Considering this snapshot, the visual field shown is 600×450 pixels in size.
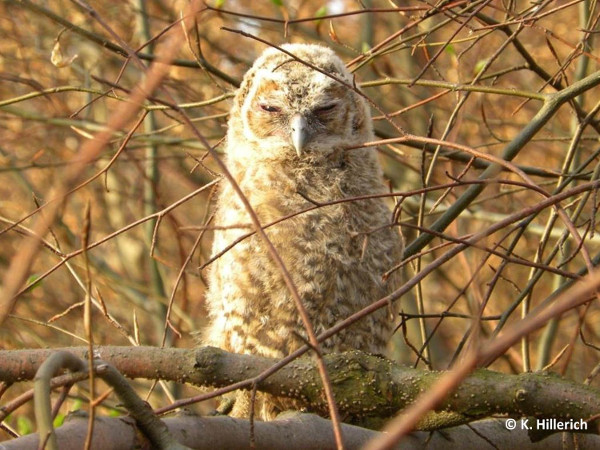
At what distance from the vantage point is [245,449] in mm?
2473

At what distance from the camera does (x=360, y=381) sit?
105 inches

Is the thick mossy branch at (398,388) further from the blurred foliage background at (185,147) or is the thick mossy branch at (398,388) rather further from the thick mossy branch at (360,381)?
the blurred foliage background at (185,147)

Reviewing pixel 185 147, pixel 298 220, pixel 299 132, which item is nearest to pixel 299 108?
pixel 299 132

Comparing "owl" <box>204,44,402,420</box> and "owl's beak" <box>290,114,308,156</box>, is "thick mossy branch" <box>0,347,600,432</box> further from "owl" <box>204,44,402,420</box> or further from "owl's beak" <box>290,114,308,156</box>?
"owl's beak" <box>290,114,308,156</box>

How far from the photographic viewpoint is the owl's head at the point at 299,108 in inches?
165

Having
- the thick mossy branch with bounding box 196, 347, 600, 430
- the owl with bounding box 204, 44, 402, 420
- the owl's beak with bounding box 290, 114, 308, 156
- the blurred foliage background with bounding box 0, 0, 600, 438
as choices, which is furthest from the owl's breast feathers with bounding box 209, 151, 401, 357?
the thick mossy branch with bounding box 196, 347, 600, 430

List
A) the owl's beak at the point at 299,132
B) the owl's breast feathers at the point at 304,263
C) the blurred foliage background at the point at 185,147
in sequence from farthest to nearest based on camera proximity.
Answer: the blurred foliage background at the point at 185,147 → the owl's beak at the point at 299,132 → the owl's breast feathers at the point at 304,263

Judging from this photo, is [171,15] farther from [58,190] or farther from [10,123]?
[58,190]

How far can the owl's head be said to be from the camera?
13.8 feet

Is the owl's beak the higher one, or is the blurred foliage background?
the blurred foliage background

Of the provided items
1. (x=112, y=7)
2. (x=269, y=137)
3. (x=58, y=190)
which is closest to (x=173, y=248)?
(x=112, y=7)

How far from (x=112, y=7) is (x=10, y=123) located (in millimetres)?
1894

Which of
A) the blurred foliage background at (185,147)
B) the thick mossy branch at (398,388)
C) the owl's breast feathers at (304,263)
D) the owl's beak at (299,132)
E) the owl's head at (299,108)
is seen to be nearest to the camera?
the thick mossy branch at (398,388)

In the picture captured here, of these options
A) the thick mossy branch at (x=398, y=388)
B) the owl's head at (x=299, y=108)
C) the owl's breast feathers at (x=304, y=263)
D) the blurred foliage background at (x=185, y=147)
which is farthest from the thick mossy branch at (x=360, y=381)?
the blurred foliage background at (x=185, y=147)
